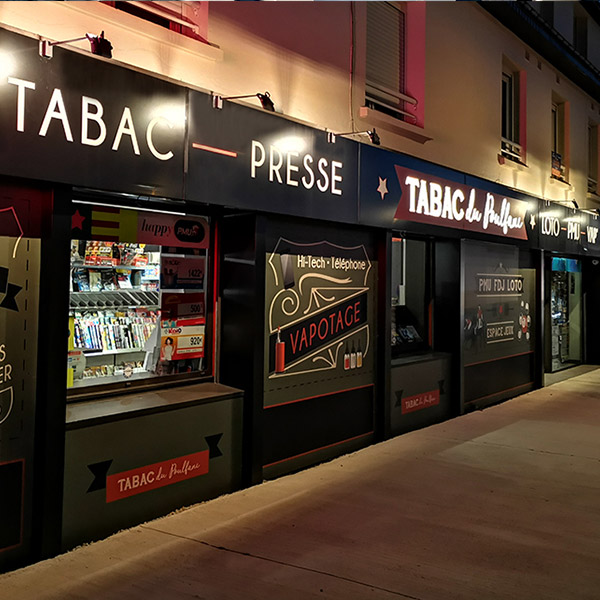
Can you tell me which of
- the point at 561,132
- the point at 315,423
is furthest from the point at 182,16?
the point at 561,132

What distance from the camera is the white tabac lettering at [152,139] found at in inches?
177

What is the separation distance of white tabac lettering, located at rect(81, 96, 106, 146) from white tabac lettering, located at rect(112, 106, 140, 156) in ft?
0.35

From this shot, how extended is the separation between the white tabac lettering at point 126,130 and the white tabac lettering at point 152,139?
0.12 m

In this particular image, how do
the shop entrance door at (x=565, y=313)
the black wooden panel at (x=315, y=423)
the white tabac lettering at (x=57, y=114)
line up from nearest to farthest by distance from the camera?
the white tabac lettering at (x=57, y=114) < the black wooden panel at (x=315, y=423) < the shop entrance door at (x=565, y=313)

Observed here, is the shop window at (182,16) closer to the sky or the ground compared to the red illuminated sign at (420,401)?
closer to the sky

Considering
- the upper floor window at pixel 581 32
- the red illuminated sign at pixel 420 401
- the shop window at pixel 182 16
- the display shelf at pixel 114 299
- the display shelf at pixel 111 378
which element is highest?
the upper floor window at pixel 581 32

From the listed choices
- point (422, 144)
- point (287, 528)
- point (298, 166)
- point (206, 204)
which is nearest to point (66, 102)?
point (206, 204)

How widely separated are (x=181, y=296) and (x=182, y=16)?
2317mm

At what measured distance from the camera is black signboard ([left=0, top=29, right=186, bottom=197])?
3729mm

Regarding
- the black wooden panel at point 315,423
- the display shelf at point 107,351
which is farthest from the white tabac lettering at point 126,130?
the black wooden panel at point 315,423

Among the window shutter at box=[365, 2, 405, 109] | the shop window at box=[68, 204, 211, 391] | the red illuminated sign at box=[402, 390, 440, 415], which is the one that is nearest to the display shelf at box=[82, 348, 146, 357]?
the shop window at box=[68, 204, 211, 391]

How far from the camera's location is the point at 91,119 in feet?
13.5

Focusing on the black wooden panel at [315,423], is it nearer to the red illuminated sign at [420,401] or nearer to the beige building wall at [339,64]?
the red illuminated sign at [420,401]

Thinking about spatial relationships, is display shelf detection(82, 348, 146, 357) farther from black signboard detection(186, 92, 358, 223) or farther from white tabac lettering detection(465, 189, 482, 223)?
white tabac lettering detection(465, 189, 482, 223)
